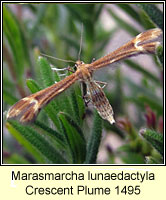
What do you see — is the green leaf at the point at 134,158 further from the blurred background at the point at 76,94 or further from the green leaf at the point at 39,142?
the green leaf at the point at 39,142

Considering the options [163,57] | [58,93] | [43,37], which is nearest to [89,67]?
[58,93]

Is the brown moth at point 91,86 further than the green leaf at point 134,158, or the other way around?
the green leaf at point 134,158

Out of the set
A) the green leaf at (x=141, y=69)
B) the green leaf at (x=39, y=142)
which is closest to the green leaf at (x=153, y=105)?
the green leaf at (x=141, y=69)

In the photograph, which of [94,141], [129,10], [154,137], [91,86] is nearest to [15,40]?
[129,10]

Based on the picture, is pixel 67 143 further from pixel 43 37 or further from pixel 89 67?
pixel 43 37

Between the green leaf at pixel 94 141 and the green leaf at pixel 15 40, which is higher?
the green leaf at pixel 15 40

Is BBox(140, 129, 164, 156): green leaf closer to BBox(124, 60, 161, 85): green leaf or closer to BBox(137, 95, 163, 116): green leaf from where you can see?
BBox(137, 95, 163, 116): green leaf

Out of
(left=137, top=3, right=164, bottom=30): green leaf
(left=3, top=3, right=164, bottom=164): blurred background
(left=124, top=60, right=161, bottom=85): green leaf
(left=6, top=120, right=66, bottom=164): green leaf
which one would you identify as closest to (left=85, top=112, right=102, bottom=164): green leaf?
(left=3, top=3, right=164, bottom=164): blurred background

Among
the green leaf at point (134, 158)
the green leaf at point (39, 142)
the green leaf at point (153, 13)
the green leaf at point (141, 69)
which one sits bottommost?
the green leaf at point (134, 158)
